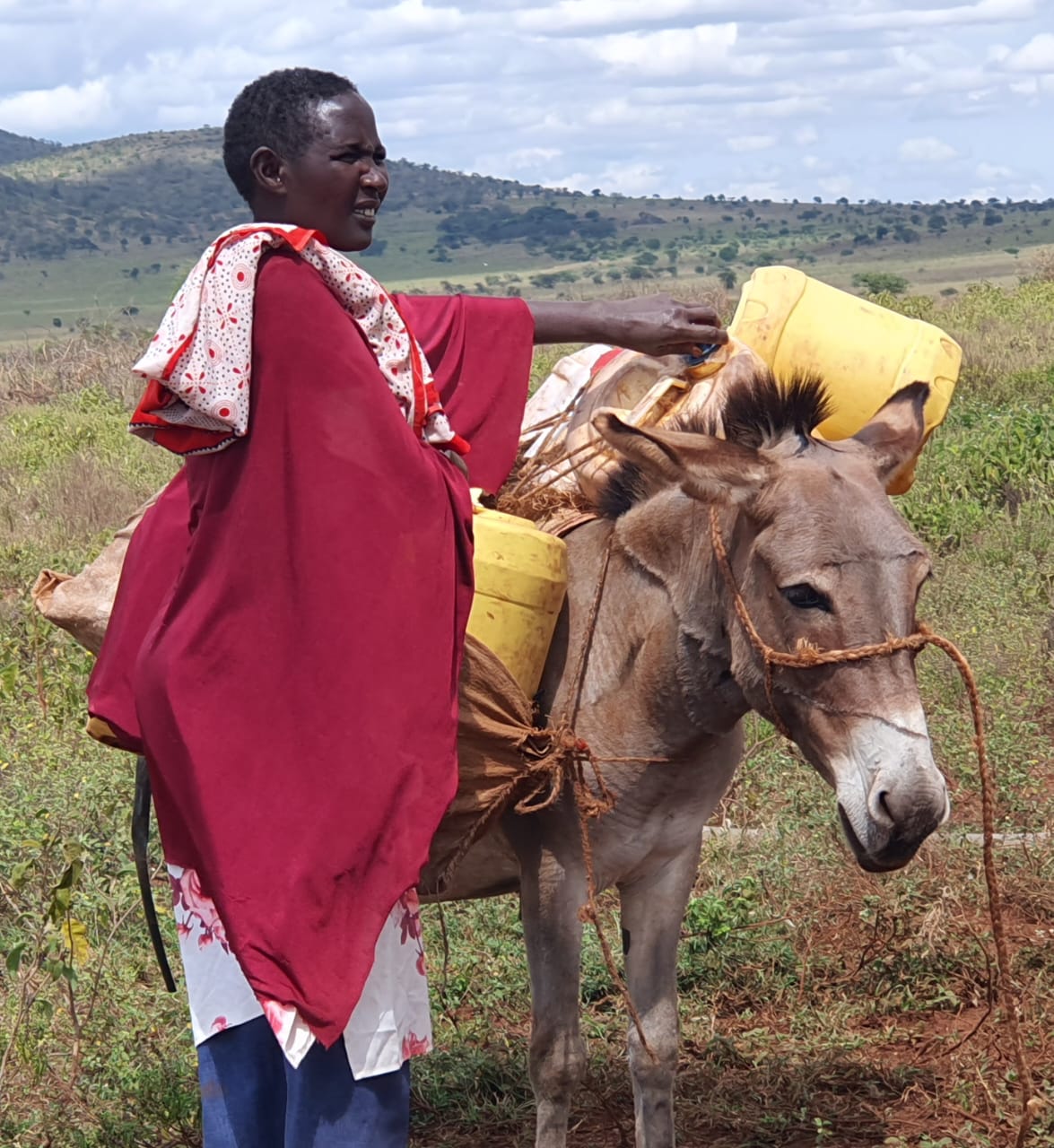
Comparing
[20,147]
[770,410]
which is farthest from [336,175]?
[20,147]

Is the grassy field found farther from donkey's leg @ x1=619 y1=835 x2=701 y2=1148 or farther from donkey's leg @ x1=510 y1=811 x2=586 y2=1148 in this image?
donkey's leg @ x1=510 y1=811 x2=586 y2=1148

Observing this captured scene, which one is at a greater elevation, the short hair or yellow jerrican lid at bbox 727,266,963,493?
the short hair

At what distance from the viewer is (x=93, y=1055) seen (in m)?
4.20

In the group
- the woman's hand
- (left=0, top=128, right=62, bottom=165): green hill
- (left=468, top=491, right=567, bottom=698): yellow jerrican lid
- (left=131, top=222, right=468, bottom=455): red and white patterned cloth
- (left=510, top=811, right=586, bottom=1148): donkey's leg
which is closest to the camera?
(left=131, top=222, right=468, bottom=455): red and white patterned cloth

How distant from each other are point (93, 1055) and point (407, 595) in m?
2.33

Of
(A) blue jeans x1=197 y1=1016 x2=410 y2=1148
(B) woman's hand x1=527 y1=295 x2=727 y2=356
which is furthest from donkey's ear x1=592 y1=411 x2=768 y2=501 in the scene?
(A) blue jeans x1=197 y1=1016 x2=410 y2=1148

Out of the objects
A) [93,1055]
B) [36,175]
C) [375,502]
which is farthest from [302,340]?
[36,175]

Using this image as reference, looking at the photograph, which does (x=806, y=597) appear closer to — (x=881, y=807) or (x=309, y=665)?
(x=881, y=807)

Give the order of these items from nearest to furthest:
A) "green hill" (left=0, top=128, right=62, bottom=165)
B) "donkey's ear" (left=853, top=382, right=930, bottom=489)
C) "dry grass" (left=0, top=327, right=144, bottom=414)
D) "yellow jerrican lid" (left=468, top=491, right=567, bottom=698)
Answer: "yellow jerrican lid" (left=468, top=491, right=567, bottom=698) → "donkey's ear" (left=853, top=382, right=930, bottom=489) → "dry grass" (left=0, top=327, right=144, bottom=414) → "green hill" (left=0, top=128, right=62, bottom=165)

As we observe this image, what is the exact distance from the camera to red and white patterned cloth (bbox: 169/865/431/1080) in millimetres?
2545

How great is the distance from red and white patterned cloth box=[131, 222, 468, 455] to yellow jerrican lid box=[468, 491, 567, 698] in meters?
0.54

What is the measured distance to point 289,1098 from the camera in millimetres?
2615

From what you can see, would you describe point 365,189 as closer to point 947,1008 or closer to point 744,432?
point 744,432

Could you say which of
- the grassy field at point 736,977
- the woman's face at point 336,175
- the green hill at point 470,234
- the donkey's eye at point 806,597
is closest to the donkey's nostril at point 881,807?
the donkey's eye at point 806,597
